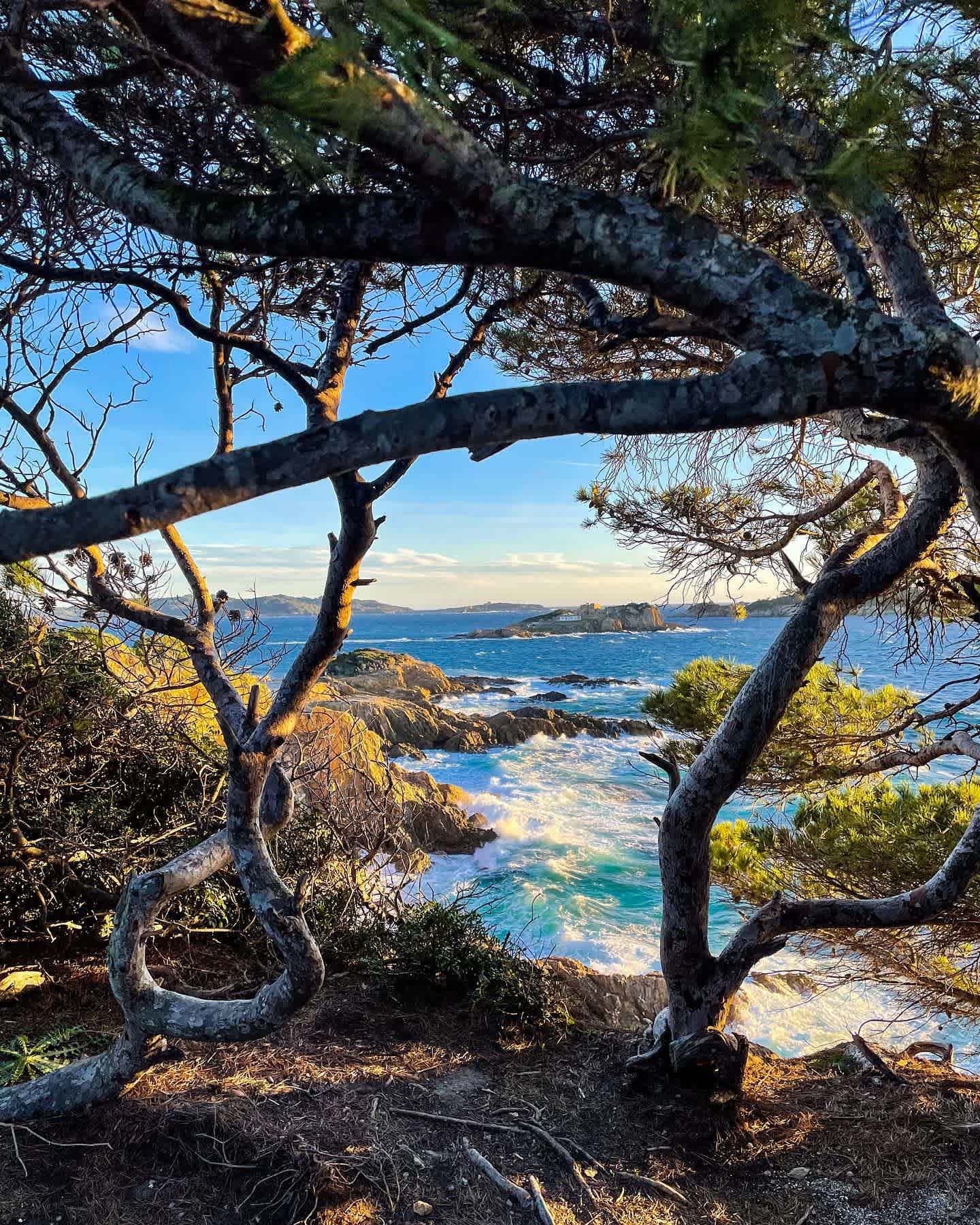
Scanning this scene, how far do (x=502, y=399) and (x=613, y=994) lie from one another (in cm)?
628

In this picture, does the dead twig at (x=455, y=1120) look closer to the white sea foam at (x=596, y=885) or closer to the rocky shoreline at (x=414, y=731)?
the white sea foam at (x=596, y=885)

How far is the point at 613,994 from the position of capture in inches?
248

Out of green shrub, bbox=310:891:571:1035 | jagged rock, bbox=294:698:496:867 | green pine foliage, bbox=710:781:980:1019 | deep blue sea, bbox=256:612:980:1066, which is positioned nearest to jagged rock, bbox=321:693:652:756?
deep blue sea, bbox=256:612:980:1066

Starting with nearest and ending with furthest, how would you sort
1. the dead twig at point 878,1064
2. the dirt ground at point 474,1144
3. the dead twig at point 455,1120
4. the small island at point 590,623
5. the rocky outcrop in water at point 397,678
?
the dirt ground at point 474,1144
the dead twig at point 455,1120
the dead twig at point 878,1064
the rocky outcrop in water at point 397,678
the small island at point 590,623

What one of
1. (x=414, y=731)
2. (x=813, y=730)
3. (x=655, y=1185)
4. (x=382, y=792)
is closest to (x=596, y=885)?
(x=382, y=792)

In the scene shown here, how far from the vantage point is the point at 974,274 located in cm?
341

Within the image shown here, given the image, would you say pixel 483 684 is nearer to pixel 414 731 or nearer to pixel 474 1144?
pixel 414 731

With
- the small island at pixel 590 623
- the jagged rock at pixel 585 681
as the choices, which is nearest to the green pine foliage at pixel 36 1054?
the jagged rock at pixel 585 681

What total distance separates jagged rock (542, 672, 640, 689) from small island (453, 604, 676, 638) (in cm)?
3135

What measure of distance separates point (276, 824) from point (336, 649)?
97 centimetres

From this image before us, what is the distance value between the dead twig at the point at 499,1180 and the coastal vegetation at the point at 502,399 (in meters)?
0.06

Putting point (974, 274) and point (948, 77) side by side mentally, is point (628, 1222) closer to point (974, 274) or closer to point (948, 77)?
point (948, 77)

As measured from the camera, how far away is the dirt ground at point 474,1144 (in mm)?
2484

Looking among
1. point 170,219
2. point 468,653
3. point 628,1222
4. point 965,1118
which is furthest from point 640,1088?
point 468,653
